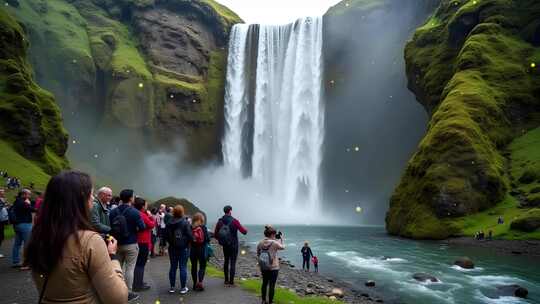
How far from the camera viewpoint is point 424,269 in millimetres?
25594

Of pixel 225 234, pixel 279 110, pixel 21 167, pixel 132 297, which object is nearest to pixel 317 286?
pixel 225 234

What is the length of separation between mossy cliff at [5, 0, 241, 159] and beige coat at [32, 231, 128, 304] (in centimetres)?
7968

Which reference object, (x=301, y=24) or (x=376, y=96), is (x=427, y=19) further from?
(x=301, y=24)

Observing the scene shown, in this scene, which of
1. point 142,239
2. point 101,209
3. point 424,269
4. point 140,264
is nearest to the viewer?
point 101,209

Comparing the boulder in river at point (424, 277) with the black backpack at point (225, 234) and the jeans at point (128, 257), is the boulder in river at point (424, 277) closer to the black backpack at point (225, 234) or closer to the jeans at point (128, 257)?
the black backpack at point (225, 234)

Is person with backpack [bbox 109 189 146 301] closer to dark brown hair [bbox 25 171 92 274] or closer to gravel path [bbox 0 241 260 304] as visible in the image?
gravel path [bbox 0 241 260 304]

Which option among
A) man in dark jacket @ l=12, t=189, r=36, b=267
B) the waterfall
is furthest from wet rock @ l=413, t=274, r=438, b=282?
the waterfall

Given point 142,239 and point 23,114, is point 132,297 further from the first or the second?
point 23,114

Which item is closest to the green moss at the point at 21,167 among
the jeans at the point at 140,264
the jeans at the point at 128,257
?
the jeans at the point at 140,264

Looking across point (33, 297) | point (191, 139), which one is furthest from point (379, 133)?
point (33, 297)

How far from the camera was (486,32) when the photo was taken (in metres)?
60.3

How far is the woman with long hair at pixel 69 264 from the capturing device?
2.84 metres

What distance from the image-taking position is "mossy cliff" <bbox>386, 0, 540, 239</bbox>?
1748 inches

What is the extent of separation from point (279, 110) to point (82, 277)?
80.3 metres
